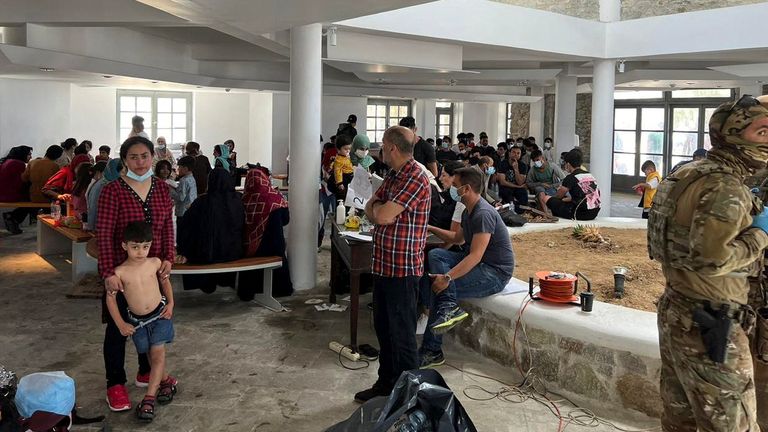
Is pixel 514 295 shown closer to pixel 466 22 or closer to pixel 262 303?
pixel 262 303

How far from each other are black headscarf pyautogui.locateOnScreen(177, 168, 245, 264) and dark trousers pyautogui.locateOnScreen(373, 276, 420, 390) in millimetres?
2257

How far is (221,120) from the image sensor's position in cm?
1770

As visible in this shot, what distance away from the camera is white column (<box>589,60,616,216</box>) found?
10.8m

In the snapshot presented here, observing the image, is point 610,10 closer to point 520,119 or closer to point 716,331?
point 716,331

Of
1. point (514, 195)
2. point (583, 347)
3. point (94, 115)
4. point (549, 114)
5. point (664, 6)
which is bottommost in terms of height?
point (583, 347)

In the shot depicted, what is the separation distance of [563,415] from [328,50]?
4866 millimetres

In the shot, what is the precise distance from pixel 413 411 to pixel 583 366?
1710mm

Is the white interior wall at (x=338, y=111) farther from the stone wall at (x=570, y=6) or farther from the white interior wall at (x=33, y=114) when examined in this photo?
the stone wall at (x=570, y=6)

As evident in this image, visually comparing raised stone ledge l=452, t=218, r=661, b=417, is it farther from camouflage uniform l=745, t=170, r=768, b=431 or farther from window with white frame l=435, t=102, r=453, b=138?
window with white frame l=435, t=102, r=453, b=138

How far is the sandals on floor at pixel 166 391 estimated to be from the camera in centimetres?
425

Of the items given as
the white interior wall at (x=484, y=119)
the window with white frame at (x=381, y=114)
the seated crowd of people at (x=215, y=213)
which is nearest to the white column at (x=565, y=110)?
the window with white frame at (x=381, y=114)

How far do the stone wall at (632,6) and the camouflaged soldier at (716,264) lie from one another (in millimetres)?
6812

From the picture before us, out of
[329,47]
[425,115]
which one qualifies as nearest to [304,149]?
[329,47]

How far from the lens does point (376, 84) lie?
16125 mm
